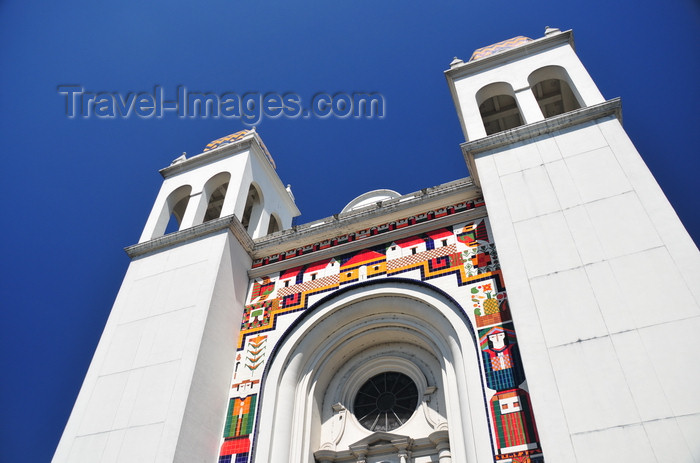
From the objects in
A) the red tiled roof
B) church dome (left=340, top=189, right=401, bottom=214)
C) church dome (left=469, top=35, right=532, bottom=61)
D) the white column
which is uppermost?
church dome (left=469, top=35, right=532, bottom=61)

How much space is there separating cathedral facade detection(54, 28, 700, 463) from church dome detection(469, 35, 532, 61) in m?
0.13

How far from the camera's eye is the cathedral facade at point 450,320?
618cm

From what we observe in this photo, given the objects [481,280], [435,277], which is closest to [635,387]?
[481,280]

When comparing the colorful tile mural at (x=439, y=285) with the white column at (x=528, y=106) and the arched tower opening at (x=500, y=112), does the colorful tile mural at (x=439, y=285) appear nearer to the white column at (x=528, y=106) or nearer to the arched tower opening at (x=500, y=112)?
the white column at (x=528, y=106)

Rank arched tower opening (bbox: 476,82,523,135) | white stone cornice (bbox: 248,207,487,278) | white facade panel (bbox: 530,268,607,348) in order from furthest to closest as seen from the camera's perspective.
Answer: arched tower opening (bbox: 476,82,523,135), white stone cornice (bbox: 248,207,487,278), white facade panel (bbox: 530,268,607,348)

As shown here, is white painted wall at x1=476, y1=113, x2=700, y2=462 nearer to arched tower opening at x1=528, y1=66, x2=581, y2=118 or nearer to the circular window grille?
the circular window grille

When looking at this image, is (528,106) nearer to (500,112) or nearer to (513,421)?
(500,112)

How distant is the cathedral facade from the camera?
6.18 metres

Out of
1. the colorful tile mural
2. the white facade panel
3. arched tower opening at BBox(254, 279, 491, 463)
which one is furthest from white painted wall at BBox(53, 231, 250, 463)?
the white facade panel

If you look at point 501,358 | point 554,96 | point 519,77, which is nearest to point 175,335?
point 501,358

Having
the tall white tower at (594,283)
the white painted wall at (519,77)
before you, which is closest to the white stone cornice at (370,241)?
the tall white tower at (594,283)

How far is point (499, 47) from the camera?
1274 cm

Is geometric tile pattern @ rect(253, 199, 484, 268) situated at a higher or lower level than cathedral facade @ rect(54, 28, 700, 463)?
higher

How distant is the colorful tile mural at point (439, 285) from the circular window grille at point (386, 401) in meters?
1.93
